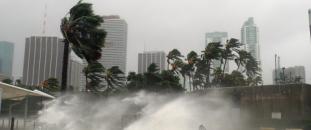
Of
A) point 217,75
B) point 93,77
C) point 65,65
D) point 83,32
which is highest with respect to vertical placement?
point 83,32

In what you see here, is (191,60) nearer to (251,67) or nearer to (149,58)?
(251,67)

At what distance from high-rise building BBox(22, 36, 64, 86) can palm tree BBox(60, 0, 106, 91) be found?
11004 centimetres

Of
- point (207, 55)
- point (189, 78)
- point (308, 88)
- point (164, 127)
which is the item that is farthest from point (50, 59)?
point (308, 88)

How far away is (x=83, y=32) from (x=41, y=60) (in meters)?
118

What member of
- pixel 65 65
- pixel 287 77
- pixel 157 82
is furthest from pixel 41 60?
pixel 65 65

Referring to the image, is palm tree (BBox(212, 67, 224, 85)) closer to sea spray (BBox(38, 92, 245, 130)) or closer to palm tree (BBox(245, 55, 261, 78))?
palm tree (BBox(245, 55, 261, 78))

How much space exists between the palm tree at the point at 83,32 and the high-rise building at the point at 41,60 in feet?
361

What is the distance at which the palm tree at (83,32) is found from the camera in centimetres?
3042

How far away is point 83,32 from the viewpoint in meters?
31.2

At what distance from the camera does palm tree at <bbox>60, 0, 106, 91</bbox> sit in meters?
30.4

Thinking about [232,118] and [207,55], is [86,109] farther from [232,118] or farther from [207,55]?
[207,55]

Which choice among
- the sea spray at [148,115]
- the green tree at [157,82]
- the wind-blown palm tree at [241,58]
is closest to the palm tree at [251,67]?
the wind-blown palm tree at [241,58]

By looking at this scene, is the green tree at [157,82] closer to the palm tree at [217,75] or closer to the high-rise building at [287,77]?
the palm tree at [217,75]

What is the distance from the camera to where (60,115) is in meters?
38.0
